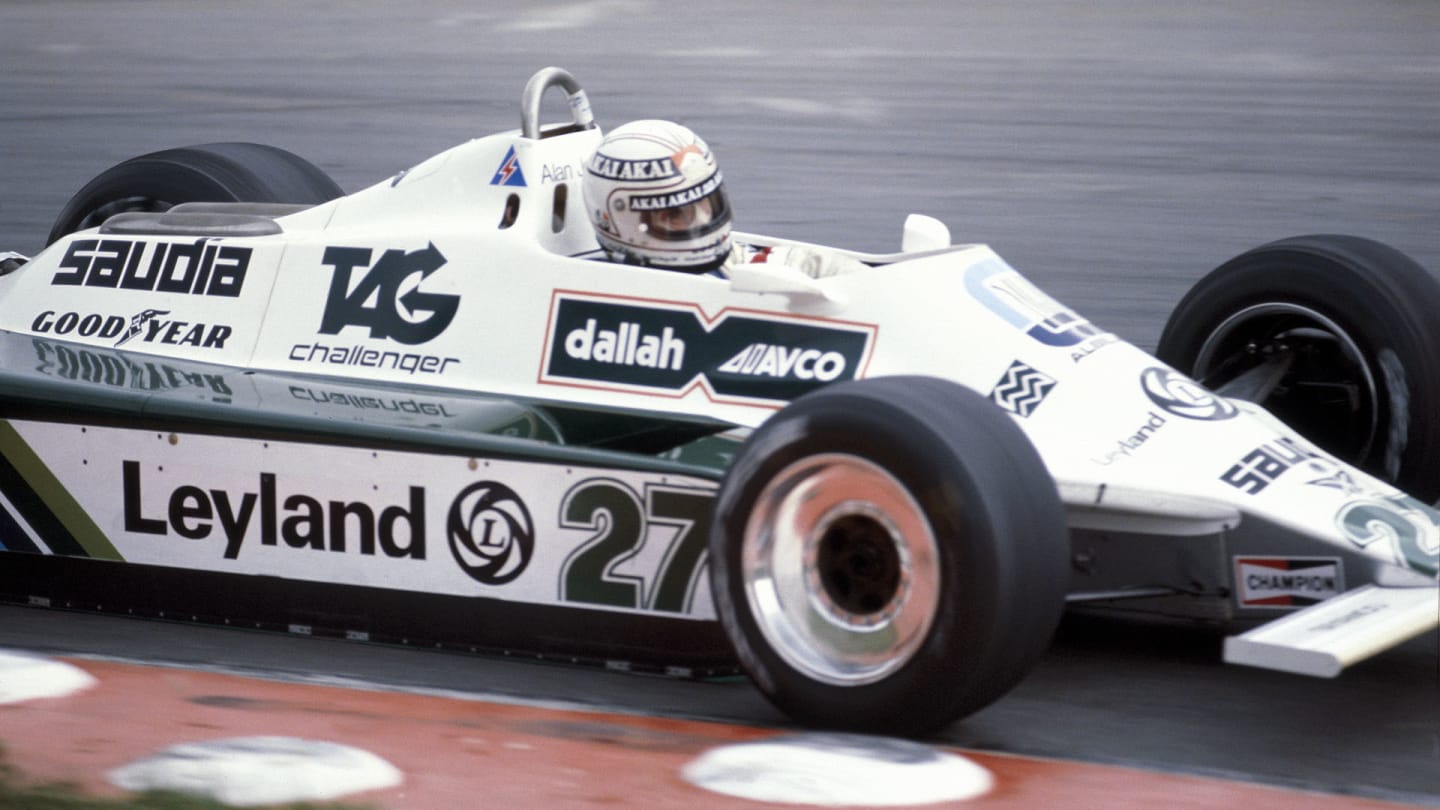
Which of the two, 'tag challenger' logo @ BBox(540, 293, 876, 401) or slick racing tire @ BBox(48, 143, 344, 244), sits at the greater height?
slick racing tire @ BBox(48, 143, 344, 244)

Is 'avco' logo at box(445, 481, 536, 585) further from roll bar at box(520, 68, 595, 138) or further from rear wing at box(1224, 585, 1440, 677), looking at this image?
rear wing at box(1224, 585, 1440, 677)

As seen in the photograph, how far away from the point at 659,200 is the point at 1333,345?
1906 mm

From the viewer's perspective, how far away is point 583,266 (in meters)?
5.29

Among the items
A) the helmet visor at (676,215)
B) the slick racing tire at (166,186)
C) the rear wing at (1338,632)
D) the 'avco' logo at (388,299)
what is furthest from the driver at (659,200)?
the slick racing tire at (166,186)

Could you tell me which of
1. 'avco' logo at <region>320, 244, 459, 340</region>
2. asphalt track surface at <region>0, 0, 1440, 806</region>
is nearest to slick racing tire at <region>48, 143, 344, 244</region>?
'avco' logo at <region>320, 244, 459, 340</region>

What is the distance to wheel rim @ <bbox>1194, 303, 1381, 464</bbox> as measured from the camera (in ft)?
18.4

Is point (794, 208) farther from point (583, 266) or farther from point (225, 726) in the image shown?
point (225, 726)

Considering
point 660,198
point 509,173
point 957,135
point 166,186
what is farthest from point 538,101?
point 957,135

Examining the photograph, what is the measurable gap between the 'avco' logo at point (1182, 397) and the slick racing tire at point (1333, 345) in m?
0.67

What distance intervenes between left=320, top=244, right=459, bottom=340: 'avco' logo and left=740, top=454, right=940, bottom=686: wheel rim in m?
1.44

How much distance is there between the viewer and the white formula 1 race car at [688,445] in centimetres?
425

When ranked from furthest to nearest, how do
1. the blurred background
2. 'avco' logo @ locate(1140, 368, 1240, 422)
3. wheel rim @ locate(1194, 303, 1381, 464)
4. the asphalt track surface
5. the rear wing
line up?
the blurred background, wheel rim @ locate(1194, 303, 1381, 464), 'avco' logo @ locate(1140, 368, 1240, 422), the asphalt track surface, the rear wing

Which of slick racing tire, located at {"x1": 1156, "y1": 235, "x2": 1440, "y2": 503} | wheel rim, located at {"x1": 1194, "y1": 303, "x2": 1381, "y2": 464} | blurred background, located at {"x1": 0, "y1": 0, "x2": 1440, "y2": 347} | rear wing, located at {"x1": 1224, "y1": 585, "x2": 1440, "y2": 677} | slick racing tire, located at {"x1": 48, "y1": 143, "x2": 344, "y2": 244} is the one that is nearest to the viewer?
rear wing, located at {"x1": 1224, "y1": 585, "x2": 1440, "y2": 677}

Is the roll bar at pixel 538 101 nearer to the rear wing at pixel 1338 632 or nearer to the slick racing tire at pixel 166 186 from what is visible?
the slick racing tire at pixel 166 186
